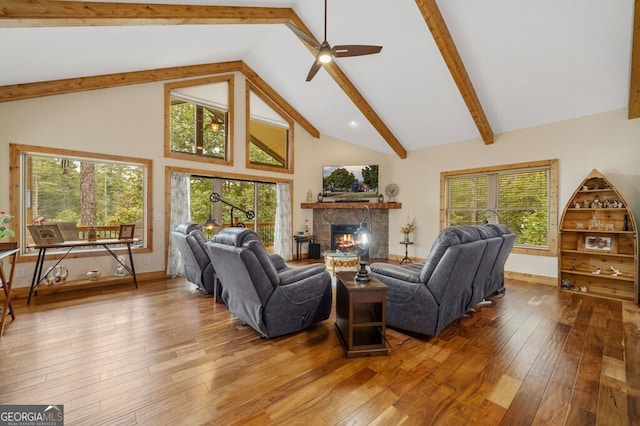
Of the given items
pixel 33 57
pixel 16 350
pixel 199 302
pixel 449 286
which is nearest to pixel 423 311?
pixel 449 286

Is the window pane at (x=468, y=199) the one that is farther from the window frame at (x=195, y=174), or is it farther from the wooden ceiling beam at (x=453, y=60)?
the window frame at (x=195, y=174)

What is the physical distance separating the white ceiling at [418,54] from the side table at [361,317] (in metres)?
3.86

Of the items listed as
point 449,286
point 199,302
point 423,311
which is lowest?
point 199,302

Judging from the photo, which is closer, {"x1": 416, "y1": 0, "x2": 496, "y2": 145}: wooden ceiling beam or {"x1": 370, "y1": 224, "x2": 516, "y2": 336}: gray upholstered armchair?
{"x1": 370, "y1": 224, "x2": 516, "y2": 336}: gray upholstered armchair

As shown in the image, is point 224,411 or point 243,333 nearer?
point 224,411

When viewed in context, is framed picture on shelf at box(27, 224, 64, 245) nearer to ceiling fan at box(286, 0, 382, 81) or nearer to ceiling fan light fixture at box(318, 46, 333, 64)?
ceiling fan at box(286, 0, 382, 81)

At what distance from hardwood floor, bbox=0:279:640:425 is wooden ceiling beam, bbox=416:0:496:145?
3.52m

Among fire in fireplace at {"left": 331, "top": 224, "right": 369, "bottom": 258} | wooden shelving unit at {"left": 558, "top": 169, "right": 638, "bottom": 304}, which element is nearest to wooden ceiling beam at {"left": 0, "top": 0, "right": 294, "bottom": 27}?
fire in fireplace at {"left": 331, "top": 224, "right": 369, "bottom": 258}

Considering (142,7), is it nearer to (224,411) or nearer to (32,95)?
(32,95)

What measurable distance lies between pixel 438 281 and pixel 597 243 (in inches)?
→ 149

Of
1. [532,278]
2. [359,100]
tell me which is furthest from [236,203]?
[532,278]

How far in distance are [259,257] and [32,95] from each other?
440cm

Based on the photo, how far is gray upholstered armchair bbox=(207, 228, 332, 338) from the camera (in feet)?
8.14

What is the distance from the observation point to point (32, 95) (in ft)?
12.9
